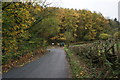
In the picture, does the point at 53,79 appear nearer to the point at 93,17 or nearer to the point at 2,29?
the point at 2,29

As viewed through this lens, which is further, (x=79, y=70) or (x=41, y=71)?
(x=41, y=71)

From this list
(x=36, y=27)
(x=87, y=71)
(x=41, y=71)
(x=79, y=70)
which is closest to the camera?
(x=87, y=71)

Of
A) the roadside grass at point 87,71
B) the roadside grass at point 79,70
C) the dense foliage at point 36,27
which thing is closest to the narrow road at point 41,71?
the roadside grass at point 79,70

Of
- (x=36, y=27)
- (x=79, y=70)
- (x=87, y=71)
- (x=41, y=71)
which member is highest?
(x=36, y=27)

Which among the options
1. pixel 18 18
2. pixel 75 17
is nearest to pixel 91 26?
pixel 75 17

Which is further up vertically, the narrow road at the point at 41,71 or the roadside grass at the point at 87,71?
the roadside grass at the point at 87,71

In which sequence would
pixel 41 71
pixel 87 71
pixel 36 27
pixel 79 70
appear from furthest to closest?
pixel 36 27
pixel 41 71
pixel 79 70
pixel 87 71

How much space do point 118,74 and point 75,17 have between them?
51.1 meters

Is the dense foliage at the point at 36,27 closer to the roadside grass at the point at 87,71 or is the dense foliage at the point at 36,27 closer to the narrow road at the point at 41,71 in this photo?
the narrow road at the point at 41,71

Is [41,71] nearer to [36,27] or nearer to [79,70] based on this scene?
[79,70]

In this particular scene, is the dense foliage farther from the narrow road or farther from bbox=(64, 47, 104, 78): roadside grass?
bbox=(64, 47, 104, 78): roadside grass

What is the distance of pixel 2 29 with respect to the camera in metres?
8.69

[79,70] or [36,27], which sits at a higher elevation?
[36,27]

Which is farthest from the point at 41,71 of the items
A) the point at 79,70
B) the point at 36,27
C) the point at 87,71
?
the point at 36,27
